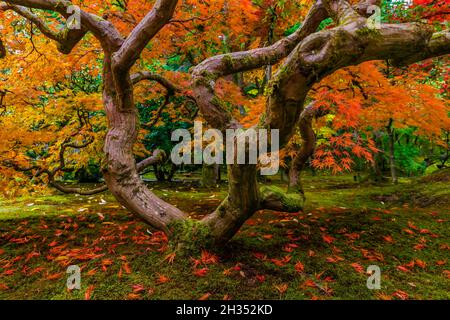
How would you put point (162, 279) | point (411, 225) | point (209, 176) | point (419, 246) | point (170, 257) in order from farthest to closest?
1. point (209, 176)
2. point (411, 225)
3. point (419, 246)
4. point (170, 257)
5. point (162, 279)

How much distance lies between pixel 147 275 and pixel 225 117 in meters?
1.77

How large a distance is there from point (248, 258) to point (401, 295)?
1413 millimetres

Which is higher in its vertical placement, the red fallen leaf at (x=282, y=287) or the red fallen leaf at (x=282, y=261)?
the red fallen leaf at (x=282, y=261)

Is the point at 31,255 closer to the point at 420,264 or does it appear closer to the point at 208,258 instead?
the point at 208,258

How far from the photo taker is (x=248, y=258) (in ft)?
9.75

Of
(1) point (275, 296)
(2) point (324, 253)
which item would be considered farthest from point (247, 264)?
(2) point (324, 253)

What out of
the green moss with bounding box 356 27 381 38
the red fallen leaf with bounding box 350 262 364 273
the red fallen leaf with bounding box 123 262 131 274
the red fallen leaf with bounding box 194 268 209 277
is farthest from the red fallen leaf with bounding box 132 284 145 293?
the green moss with bounding box 356 27 381 38

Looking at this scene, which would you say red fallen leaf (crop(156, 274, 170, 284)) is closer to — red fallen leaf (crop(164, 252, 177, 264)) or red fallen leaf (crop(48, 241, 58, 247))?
red fallen leaf (crop(164, 252, 177, 264))

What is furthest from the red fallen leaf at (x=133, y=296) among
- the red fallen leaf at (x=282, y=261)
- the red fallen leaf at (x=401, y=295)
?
the red fallen leaf at (x=401, y=295)

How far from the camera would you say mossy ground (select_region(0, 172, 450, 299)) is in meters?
A: 2.49

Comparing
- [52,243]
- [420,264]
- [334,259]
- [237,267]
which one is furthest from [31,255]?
[420,264]

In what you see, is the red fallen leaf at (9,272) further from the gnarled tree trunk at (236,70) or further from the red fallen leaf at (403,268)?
the red fallen leaf at (403,268)

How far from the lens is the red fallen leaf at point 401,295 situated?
235 centimetres
